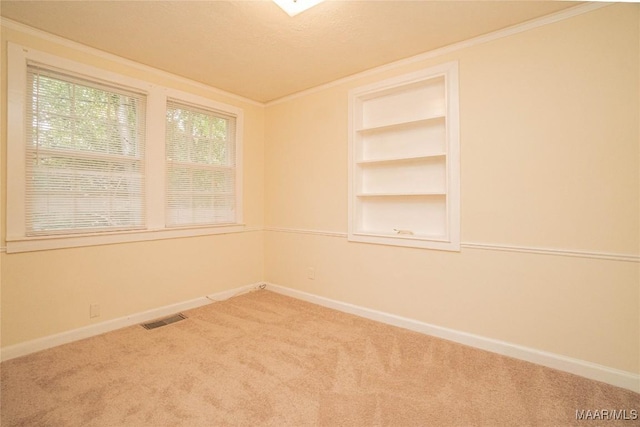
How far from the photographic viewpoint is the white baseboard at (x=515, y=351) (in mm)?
1892

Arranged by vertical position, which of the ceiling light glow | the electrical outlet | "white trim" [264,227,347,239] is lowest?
the electrical outlet

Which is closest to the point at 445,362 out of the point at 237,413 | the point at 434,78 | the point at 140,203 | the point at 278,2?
the point at 237,413

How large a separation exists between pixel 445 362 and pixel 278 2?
2.79 m

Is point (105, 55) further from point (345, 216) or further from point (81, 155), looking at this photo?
point (345, 216)

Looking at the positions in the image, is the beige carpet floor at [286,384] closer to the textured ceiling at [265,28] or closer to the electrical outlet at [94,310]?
the electrical outlet at [94,310]

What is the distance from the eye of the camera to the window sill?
7.33 feet

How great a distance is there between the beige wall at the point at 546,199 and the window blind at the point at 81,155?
252 cm

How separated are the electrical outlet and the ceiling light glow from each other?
287cm

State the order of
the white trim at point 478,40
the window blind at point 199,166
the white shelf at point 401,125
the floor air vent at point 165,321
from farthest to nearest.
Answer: the window blind at point 199,166, the floor air vent at point 165,321, the white shelf at point 401,125, the white trim at point 478,40

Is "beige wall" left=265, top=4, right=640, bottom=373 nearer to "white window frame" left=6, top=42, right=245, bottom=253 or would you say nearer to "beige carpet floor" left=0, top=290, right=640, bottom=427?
"beige carpet floor" left=0, top=290, right=640, bottom=427

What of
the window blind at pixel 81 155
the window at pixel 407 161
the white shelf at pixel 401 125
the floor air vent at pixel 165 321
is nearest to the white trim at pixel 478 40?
the window at pixel 407 161

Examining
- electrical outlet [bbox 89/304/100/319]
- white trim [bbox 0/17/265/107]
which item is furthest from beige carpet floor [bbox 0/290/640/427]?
white trim [bbox 0/17/265/107]

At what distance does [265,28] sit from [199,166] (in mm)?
1705

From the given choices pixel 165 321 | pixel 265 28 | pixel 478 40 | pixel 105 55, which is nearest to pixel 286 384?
pixel 165 321
